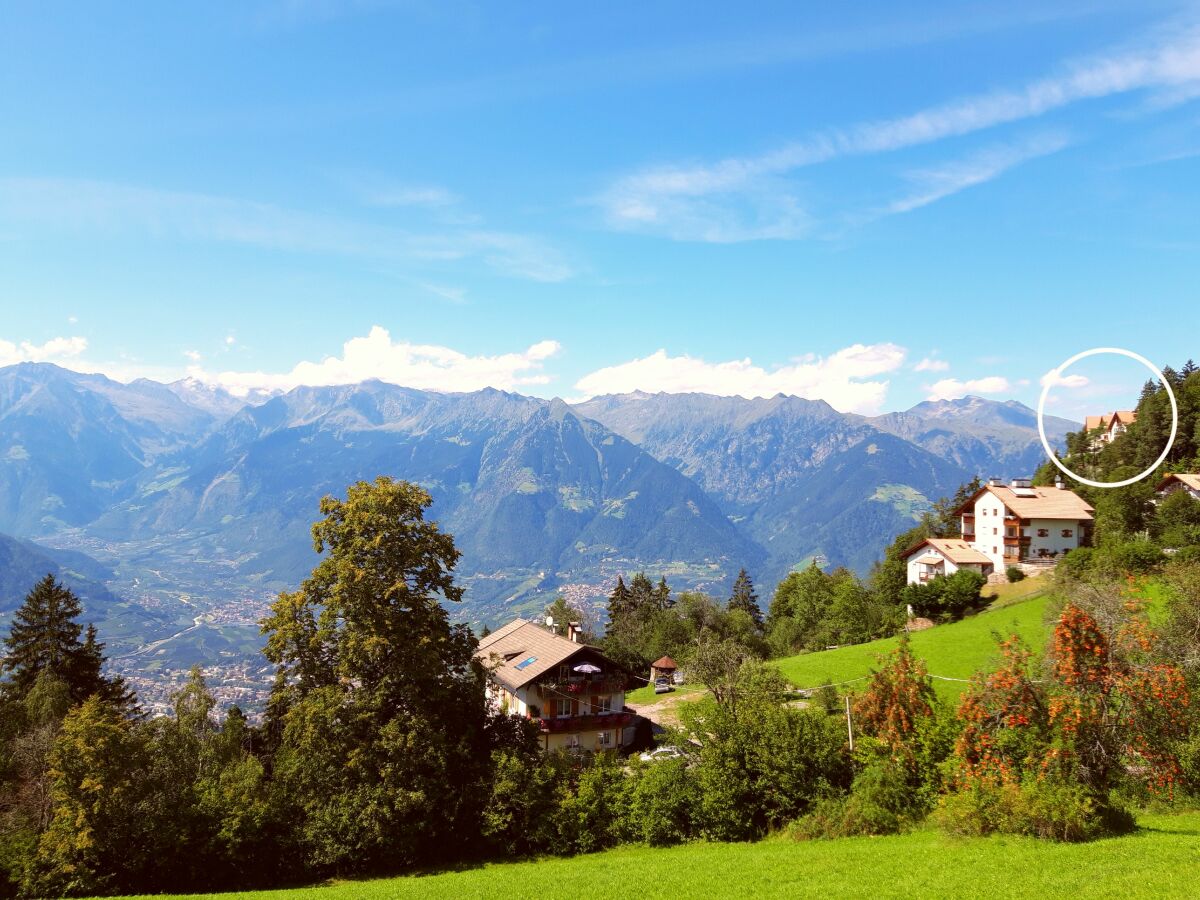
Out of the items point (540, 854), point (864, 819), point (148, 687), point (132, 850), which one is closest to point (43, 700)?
point (132, 850)

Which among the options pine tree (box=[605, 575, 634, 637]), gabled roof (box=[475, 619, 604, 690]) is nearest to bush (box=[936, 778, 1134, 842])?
gabled roof (box=[475, 619, 604, 690])

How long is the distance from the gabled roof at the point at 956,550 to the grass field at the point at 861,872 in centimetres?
4556

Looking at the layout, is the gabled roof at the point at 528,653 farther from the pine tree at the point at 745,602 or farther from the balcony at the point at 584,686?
the pine tree at the point at 745,602

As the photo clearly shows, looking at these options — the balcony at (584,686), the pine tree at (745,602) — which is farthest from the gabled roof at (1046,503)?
the pine tree at (745,602)

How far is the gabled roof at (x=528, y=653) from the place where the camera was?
45.5 meters

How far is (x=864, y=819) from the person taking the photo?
27344mm

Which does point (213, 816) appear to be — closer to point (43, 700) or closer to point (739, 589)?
point (43, 700)

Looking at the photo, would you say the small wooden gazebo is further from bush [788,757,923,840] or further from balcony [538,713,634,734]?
bush [788,757,923,840]

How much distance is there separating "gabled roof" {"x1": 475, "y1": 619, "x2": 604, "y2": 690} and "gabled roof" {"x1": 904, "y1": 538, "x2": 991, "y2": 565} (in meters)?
38.5

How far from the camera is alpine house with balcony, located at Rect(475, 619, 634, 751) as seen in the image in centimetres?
4538

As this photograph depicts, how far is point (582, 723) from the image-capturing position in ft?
150

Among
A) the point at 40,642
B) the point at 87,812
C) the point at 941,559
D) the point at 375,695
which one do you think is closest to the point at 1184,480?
the point at 941,559

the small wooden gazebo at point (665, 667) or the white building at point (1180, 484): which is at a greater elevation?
the white building at point (1180, 484)

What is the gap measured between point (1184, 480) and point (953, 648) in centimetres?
2789
